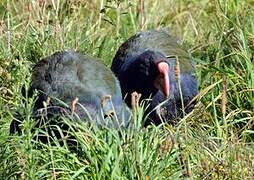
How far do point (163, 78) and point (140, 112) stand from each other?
1115 millimetres

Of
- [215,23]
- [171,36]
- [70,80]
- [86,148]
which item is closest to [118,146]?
[86,148]

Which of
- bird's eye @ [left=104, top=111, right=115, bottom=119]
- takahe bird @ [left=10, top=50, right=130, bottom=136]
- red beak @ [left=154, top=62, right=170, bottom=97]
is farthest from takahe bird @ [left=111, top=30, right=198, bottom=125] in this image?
bird's eye @ [left=104, top=111, right=115, bottom=119]

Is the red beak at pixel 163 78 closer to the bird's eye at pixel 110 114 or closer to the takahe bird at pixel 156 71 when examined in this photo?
the takahe bird at pixel 156 71

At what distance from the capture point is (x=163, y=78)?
5.99 metres

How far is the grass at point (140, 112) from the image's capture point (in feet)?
15.5

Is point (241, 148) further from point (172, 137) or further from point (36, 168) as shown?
point (36, 168)

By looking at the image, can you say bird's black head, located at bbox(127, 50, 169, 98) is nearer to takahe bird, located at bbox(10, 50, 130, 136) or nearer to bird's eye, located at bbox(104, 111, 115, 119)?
takahe bird, located at bbox(10, 50, 130, 136)

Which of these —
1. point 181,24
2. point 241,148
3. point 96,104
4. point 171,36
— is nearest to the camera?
point 241,148

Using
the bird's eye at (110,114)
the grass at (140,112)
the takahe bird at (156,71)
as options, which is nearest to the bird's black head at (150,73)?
the takahe bird at (156,71)

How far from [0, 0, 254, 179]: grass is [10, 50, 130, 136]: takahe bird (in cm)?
15

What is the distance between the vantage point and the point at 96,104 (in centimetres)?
547

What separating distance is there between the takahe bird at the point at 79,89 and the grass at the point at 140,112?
0.15 m

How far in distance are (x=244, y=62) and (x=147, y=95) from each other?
0.70 meters

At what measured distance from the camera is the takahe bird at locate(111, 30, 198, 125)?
19.8 feet
